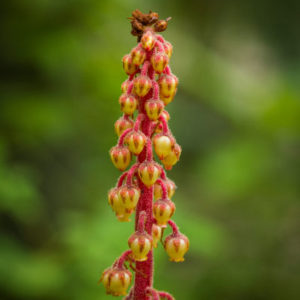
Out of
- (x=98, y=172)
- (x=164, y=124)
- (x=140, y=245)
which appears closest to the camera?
(x=140, y=245)

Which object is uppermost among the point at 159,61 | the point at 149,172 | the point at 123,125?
the point at 159,61

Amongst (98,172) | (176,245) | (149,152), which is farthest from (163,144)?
(98,172)

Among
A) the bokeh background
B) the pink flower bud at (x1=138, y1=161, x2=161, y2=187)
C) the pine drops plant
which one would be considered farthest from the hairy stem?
the bokeh background

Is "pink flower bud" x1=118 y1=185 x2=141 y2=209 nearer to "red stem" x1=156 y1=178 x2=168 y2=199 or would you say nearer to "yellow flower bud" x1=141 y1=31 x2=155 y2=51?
"red stem" x1=156 y1=178 x2=168 y2=199

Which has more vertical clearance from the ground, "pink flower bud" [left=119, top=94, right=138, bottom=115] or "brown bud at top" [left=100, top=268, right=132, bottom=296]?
"pink flower bud" [left=119, top=94, right=138, bottom=115]

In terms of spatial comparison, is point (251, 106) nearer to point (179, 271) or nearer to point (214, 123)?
point (179, 271)

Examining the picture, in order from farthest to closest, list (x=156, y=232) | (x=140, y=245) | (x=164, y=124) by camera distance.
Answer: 1. (x=156, y=232)
2. (x=164, y=124)
3. (x=140, y=245)

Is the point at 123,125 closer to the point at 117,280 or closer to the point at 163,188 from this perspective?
the point at 163,188
